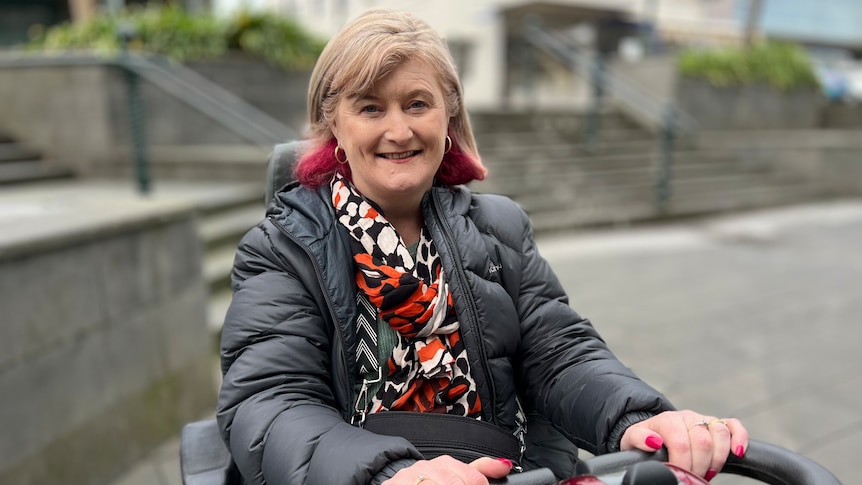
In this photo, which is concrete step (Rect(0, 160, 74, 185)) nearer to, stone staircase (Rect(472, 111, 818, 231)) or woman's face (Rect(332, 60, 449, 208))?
stone staircase (Rect(472, 111, 818, 231))

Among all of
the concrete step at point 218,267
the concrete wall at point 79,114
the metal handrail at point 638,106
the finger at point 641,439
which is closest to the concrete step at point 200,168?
the concrete wall at point 79,114

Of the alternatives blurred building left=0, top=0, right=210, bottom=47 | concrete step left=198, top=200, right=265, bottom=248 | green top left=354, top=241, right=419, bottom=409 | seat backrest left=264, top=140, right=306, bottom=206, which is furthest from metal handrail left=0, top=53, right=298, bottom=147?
blurred building left=0, top=0, right=210, bottom=47

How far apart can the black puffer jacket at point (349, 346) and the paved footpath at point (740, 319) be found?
155 centimetres

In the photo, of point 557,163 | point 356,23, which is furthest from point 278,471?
point 557,163

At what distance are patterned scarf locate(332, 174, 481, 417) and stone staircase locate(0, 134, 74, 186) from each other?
17.1 ft

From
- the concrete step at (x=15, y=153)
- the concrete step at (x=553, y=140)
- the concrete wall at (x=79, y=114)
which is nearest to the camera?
the concrete step at (x=15, y=153)

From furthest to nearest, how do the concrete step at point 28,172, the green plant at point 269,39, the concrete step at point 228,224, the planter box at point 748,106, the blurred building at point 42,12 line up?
the blurred building at point 42,12 → the planter box at point 748,106 → the green plant at point 269,39 → the concrete step at point 28,172 → the concrete step at point 228,224

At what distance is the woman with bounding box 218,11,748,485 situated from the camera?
1219 millimetres

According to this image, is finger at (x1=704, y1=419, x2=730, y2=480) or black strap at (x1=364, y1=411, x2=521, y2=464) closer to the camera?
finger at (x1=704, y1=419, x2=730, y2=480)

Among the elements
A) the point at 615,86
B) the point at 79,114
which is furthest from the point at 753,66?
the point at 79,114

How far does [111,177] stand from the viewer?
5.98 metres

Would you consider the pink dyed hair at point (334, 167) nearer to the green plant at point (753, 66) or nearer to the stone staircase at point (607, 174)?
the stone staircase at point (607, 174)

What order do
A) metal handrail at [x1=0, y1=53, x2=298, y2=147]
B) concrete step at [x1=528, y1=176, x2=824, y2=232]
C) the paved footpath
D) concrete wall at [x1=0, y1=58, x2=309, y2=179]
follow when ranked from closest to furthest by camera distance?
1. the paved footpath
2. metal handrail at [x1=0, y1=53, x2=298, y2=147]
3. concrete wall at [x1=0, y1=58, x2=309, y2=179]
4. concrete step at [x1=528, y1=176, x2=824, y2=232]

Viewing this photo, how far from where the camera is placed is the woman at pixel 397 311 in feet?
4.00
